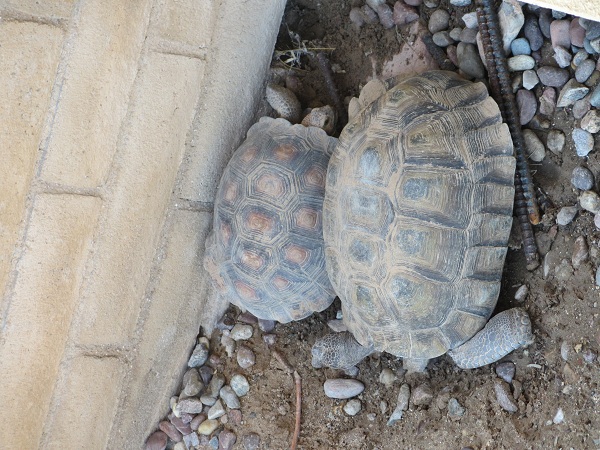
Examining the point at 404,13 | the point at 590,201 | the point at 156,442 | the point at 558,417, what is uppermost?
the point at 404,13

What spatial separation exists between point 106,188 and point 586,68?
1.96 meters

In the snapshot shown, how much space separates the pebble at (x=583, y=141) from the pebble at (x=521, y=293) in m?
0.55

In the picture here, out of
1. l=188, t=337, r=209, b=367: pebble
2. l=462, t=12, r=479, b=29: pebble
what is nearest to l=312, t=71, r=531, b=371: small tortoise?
l=462, t=12, r=479, b=29: pebble

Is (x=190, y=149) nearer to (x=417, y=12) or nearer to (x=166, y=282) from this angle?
(x=166, y=282)

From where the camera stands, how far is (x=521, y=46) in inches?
100

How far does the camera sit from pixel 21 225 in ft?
8.27

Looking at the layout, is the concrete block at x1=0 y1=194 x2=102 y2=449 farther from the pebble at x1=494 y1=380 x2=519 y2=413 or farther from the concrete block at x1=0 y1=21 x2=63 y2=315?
the pebble at x1=494 y1=380 x2=519 y2=413

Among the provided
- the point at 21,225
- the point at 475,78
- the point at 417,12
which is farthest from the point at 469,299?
the point at 21,225

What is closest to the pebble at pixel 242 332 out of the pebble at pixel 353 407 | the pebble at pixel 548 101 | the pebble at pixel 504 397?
the pebble at pixel 353 407

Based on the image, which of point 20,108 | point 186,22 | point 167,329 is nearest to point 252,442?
point 167,329

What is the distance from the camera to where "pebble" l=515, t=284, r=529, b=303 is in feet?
8.27

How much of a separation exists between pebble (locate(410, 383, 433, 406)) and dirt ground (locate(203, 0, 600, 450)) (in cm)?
2

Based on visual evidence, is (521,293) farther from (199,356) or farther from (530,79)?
(199,356)

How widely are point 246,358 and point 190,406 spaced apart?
0.37m
